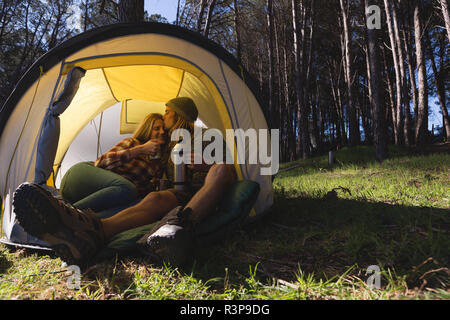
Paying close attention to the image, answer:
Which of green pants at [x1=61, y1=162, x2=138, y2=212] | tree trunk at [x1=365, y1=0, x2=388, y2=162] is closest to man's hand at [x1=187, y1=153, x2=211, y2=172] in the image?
green pants at [x1=61, y1=162, x2=138, y2=212]

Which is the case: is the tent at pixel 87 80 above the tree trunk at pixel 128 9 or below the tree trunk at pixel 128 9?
below

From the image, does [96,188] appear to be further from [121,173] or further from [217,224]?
[217,224]

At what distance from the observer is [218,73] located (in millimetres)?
2430

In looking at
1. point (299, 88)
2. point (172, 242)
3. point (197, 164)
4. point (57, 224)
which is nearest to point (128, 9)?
point (197, 164)

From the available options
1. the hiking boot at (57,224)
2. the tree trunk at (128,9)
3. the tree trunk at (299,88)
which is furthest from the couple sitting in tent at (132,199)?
the tree trunk at (299,88)

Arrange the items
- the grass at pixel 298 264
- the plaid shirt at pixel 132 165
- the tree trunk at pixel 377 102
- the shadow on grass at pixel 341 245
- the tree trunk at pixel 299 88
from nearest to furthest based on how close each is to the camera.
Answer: the grass at pixel 298 264 → the shadow on grass at pixel 341 245 → the plaid shirt at pixel 132 165 → the tree trunk at pixel 377 102 → the tree trunk at pixel 299 88

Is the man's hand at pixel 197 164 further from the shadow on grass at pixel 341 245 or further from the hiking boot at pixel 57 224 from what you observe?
the hiking boot at pixel 57 224

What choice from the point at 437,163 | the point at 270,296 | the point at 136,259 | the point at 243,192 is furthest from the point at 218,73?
the point at 437,163

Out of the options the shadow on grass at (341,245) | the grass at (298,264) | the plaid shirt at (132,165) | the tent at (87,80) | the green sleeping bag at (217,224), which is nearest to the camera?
the grass at (298,264)

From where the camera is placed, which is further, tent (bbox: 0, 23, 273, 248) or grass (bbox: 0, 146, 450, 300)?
tent (bbox: 0, 23, 273, 248)

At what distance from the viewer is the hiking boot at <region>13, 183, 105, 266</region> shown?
1.39 meters

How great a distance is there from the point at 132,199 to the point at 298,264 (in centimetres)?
145

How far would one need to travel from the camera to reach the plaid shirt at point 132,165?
2479 mm

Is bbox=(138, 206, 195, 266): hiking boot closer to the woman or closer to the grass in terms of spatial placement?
the grass
